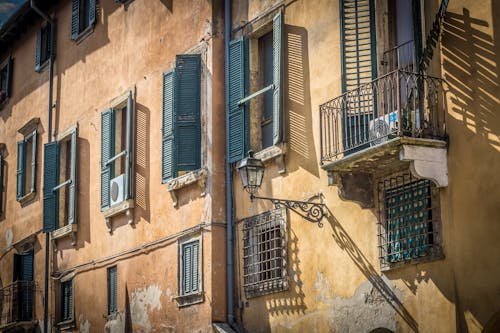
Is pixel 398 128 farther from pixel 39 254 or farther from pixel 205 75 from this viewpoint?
pixel 39 254

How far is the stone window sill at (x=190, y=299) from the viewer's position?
1606 centimetres

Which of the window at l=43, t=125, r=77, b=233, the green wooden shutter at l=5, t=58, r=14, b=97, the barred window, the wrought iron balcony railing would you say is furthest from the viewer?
the green wooden shutter at l=5, t=58, r=14, b=97

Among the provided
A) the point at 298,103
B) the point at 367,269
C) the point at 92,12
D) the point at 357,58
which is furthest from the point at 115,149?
the point at 367,269

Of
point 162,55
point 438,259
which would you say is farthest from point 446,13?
point 162,55

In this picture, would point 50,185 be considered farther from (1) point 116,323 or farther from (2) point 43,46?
(1) point 116,323

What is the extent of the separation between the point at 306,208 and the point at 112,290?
6.42 m

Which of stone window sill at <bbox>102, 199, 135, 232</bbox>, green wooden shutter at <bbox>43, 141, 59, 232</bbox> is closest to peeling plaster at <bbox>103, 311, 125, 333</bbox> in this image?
stone window sill at <bbox>102, 199, 135, 232</bbox>

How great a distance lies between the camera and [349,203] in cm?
1338

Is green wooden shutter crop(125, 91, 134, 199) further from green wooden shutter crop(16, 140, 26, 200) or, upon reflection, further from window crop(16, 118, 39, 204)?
green wooden shutter crop(16, 140, 26, 200)

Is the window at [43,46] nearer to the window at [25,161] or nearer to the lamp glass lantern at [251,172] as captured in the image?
the window at [25,161]

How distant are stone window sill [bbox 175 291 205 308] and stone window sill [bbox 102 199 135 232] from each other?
2411mm

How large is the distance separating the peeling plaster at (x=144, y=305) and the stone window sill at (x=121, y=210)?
1389 millimetres

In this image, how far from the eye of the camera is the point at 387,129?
40.0 ft

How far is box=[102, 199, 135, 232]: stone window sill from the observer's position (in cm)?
1858
